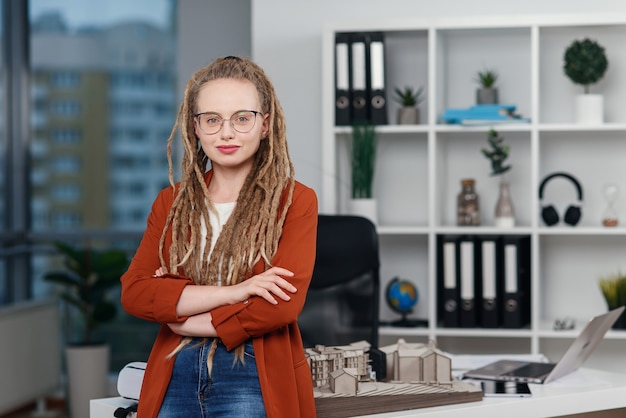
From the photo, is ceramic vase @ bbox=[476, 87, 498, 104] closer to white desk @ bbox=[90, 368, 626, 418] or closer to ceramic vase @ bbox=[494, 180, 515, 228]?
ceramic vase @ bbox=[494, 180, 515, 228]

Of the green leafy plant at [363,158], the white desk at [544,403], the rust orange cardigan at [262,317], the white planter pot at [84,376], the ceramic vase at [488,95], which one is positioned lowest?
the white planter pot at [84,376]

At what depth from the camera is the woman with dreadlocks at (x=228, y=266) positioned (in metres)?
1.78

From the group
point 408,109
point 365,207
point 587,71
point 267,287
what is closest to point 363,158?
point 365,207

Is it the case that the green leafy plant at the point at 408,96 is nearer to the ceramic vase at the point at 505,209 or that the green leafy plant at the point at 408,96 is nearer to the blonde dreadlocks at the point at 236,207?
the ceramic vase at the point at 505,209

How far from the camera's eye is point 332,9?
4.25 meters

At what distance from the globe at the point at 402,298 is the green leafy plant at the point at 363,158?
39 cm

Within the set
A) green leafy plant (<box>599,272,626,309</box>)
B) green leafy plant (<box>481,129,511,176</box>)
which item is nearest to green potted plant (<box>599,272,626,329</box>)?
green leafy plant (<box>599,272,626,309</box>)

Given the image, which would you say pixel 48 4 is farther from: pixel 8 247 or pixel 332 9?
pixel 332 9

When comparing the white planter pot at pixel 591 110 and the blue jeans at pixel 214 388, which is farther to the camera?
the white planter pot at pixel 591 110

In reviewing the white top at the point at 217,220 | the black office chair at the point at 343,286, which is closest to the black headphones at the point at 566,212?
the black office chair at the point at 343,286

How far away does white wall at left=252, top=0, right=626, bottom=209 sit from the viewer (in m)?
4.22

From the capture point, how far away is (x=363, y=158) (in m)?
3.96

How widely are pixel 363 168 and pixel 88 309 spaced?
2.11 metres

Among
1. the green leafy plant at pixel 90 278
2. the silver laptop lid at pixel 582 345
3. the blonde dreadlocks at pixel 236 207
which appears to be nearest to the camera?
the blonde dreadlocks at pixel 236 207
